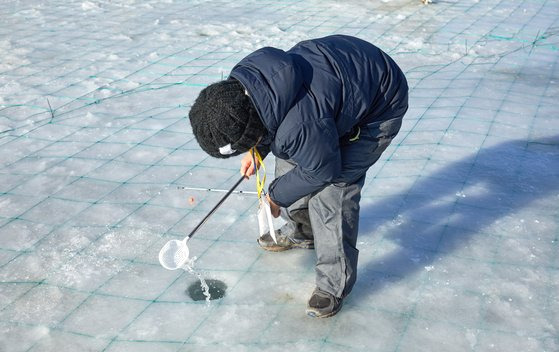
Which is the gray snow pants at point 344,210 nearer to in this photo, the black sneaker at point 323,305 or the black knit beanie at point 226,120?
the black sneaker at point 323,305

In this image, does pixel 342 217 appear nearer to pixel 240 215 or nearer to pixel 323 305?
pixel 323 305

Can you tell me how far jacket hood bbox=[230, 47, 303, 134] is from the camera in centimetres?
155

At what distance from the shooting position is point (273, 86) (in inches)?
61.2

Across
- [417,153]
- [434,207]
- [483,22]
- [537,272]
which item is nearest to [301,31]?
[483,22]

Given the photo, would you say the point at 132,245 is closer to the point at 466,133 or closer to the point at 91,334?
the point at 91,334

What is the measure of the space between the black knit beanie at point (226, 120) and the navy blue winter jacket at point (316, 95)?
0.10ft

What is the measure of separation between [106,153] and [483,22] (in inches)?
141

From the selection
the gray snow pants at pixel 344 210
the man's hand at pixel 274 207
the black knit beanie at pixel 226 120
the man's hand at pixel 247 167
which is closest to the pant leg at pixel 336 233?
the gray snow pants at pixel 344 210

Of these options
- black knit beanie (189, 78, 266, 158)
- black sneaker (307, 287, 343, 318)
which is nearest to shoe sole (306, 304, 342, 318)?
black sneaker (307, 287, 343, 318)

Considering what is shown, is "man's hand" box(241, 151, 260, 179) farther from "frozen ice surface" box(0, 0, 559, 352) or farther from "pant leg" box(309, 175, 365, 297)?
"frozen ice surface" box(0, 0, 559, 352)

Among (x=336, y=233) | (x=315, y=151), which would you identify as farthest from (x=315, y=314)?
(x=315, y=151)

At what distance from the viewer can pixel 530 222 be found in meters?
2.45

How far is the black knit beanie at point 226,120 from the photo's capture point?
1.56 meters

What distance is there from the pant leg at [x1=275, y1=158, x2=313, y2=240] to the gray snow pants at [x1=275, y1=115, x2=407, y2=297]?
0.13 metres
